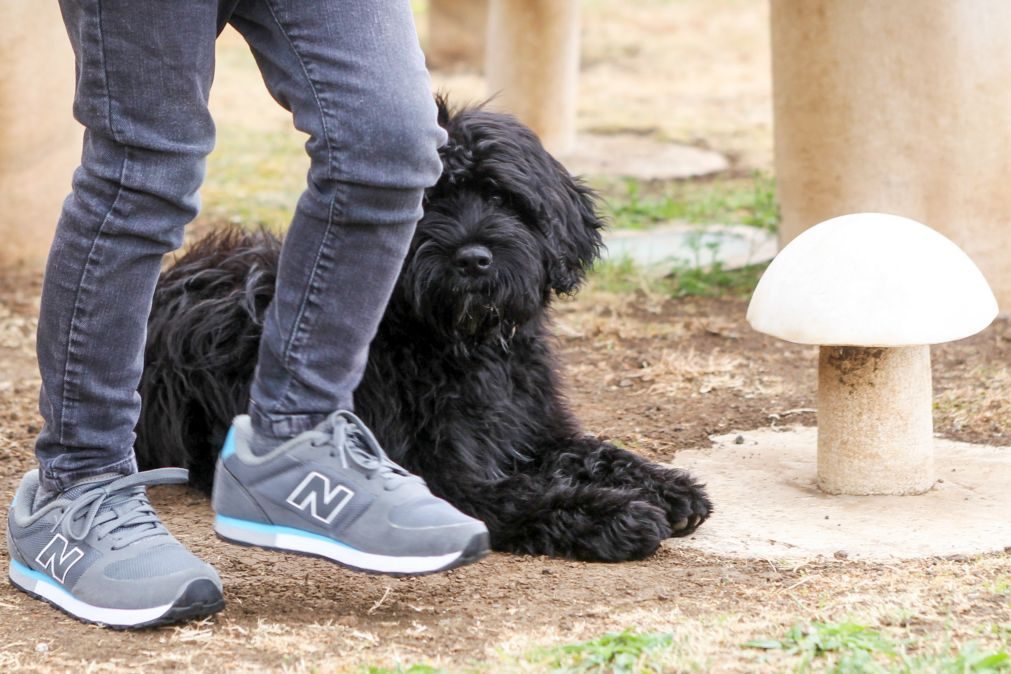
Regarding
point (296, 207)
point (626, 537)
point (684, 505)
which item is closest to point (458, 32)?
point (684, 505)

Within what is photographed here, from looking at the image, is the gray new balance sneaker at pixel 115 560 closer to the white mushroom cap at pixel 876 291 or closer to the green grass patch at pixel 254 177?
the white mushroom cap at pixel 876 291

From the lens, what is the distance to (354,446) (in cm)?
277

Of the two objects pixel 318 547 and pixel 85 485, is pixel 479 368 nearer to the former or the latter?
pixel 318 547

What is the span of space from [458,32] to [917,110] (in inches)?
360

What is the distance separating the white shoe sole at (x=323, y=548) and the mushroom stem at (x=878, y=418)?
1437 mm

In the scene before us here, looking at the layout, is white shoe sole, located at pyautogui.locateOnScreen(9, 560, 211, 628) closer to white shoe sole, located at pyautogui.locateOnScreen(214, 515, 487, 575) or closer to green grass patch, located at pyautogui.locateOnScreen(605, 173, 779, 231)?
white shoe sole, located at pyautogui.locateOnScreen(214, 515, 487, 575)

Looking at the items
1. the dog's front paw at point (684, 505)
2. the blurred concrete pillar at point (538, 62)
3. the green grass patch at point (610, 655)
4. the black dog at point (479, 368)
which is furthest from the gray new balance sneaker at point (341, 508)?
the blurred concrete pillar at point (538, 62)

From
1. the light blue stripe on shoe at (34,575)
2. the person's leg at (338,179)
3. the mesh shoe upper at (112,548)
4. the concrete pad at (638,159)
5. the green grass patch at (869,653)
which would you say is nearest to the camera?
the green grass patch at (869,653)

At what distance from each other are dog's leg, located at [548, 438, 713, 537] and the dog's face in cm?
39

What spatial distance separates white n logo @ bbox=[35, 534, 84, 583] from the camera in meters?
2.89

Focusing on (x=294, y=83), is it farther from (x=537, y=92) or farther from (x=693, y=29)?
(x=693, y=29)

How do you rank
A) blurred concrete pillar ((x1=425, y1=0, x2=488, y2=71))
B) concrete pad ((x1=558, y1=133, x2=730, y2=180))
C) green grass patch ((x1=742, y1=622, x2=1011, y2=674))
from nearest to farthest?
green grass patch ((x1=742, y1=622, x2=1011, y2=674)) → concrete pad ((x1=558, y1=133, x2=730, y2=180)) → blurred concrete pillar ((x1=425, y1=0, x2=488, y2=71))

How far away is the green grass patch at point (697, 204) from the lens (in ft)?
24.4

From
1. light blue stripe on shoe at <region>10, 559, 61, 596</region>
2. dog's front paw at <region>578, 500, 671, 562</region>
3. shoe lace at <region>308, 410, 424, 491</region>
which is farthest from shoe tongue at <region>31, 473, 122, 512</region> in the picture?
dog's front paw at <region>578, 500, 671, 562</region>
